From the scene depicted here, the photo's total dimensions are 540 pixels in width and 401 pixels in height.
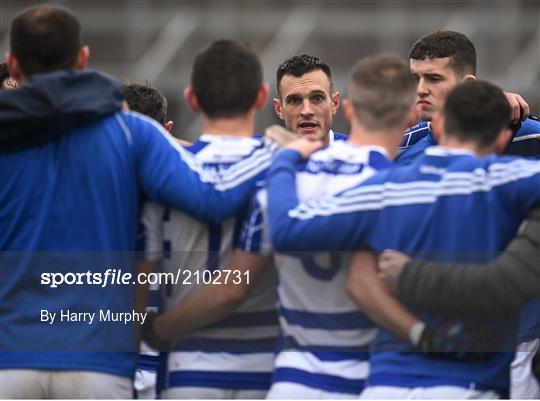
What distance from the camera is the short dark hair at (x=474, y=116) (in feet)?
14.0

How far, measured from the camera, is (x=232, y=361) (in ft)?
14.6

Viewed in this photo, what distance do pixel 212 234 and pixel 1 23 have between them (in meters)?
14.2

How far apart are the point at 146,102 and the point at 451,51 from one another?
1410mm

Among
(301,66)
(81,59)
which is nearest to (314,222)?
(81,59)

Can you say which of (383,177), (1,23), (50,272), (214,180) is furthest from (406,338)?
(1,23)

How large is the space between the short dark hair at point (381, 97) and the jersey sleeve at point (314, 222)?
0.27 metres

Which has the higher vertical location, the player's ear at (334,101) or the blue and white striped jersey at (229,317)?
the player's ear at (334,101)

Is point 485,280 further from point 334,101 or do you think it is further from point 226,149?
point 334,101

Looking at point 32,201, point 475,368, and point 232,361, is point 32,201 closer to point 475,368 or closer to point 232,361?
point 232,361

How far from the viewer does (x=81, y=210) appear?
14.3ft

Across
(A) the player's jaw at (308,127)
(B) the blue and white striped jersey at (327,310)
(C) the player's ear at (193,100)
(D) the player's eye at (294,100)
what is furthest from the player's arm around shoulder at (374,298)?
(D) the player's eye at (294,100)

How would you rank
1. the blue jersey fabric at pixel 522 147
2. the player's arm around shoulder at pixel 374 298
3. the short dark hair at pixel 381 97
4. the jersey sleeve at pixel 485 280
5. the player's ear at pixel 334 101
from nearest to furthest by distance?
the jersey sleeve at pixel 485 280 < the player's arm around shoulder at pixel 374 298 < the short dark hair at pixel 381 97 < the blue jersey fabric at pixel 522 147 < the player's ear at pixel 334 101

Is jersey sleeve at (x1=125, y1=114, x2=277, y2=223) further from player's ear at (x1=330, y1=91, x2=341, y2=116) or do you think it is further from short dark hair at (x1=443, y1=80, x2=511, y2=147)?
player's ear at (x1=330, y1=91, x2=341, y2=116)

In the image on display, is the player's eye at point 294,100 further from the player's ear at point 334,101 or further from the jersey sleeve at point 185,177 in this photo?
the jersey sleeve at point 185,177
